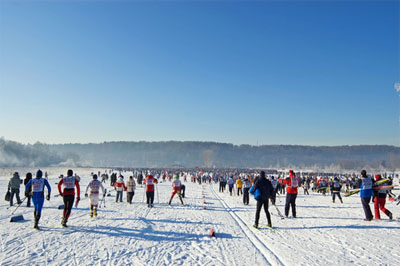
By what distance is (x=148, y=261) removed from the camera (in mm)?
5418

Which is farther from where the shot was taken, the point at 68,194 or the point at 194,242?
the point at 68,194

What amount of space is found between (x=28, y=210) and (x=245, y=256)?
10.1 metres

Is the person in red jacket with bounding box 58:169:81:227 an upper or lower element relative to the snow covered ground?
upper

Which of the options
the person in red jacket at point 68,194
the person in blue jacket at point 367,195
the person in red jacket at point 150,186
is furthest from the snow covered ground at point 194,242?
the person in red jacket at point 150,186

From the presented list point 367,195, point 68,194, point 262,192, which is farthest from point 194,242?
point 367,195

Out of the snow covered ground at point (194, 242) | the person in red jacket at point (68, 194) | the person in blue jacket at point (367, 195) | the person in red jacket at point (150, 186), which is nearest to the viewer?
the snow covered ground at point (194, 242)

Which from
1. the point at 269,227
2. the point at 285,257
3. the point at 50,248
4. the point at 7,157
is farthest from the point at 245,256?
the point at 7,157

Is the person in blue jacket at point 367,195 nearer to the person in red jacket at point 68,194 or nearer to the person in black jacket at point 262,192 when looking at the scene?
the person in black jacket at point 262,192

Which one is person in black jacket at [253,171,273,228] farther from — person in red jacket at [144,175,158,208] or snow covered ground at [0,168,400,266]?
person in red jacket at [144,175,158,208]

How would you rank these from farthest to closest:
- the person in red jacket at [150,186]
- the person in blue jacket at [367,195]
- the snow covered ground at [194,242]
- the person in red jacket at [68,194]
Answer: the person in red jacket at [150,186]
the person in blue jacket at [367,195]
the person in red jacket at [68,194]
the snow covered ground at [194,242]

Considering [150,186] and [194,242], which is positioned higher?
[150,186]

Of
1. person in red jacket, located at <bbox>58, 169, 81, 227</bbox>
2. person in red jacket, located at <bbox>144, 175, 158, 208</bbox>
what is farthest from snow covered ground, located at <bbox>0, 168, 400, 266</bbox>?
person in red jacket, located at <bbox>144, 175, 158, 208</bbox>

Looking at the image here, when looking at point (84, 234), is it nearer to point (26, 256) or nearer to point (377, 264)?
point (26, 256)

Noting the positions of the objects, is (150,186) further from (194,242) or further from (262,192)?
(194,242)
